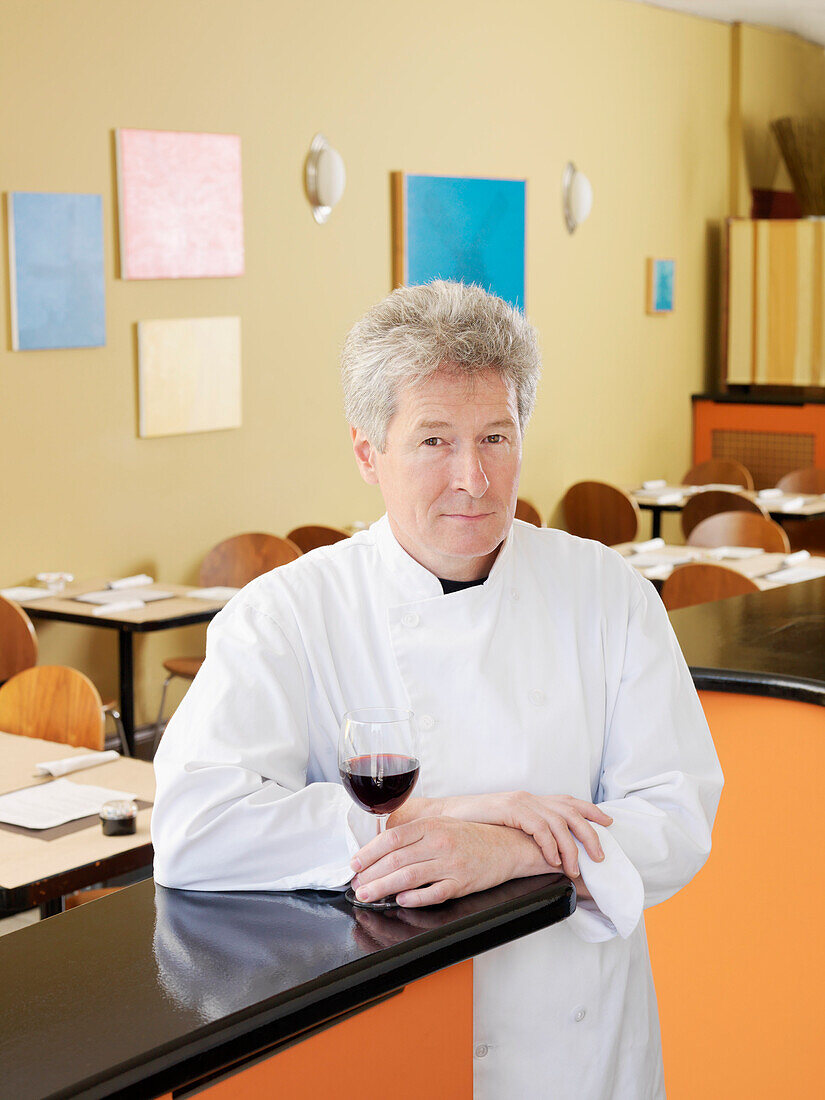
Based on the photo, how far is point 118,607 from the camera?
5102 mm

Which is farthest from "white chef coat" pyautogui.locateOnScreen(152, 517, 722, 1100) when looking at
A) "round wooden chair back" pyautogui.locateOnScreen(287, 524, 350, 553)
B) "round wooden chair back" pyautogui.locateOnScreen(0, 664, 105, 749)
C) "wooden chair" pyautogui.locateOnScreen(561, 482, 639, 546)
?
"wooden chair" pyautogui.locateOnScreen(561, 482, 639, 546)

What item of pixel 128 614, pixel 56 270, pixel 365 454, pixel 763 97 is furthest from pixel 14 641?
pixel 763 97

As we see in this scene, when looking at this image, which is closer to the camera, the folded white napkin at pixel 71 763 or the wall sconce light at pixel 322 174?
the folded white napkin at pixel 71 763

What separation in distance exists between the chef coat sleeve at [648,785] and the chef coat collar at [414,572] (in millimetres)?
178

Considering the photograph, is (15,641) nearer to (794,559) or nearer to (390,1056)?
(794,559)

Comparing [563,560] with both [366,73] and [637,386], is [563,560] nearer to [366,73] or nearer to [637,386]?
[366,73]

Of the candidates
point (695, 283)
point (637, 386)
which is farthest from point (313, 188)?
point (695, 283)

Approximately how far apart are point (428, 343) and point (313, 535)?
15.2 feet

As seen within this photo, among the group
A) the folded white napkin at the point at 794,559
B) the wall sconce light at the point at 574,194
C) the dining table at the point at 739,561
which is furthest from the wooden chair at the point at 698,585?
the wall sconce light at the point at 574,194

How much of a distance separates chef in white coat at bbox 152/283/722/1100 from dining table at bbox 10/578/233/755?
11.0 ft

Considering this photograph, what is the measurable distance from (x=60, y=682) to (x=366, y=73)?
425 cm

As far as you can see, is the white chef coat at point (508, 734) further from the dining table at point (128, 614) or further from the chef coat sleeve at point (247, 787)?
the dining table at point (128, 614)

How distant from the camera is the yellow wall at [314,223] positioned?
5484 millimetres

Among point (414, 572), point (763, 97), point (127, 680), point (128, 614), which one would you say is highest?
point (763, 97)
